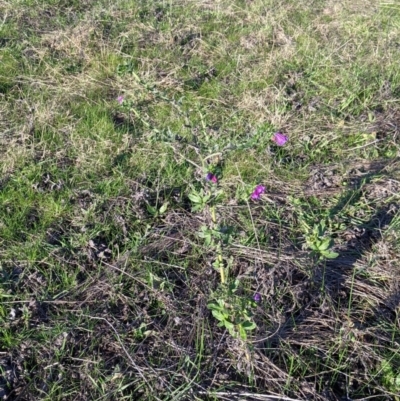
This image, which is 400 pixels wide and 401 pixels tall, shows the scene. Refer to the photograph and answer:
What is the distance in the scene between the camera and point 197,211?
2453mm

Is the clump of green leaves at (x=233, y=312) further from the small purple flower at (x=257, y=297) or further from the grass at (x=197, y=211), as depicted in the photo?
the small purple flower at (x=257, y=297)

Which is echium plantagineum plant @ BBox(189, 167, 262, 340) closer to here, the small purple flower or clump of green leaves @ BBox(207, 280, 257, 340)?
clump of green leaves @ BBox(207, 280, 257, 340)

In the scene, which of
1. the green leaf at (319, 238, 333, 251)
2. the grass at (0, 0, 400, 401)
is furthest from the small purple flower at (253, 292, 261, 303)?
the green leaf at (319, 238, 333, 251)

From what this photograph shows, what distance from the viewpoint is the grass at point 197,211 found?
1.86m

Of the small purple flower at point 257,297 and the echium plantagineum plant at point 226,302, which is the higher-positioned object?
the echium plantagineum plant at point 226,302

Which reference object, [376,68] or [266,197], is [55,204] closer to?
[266,197]

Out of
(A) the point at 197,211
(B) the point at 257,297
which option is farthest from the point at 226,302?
(A) the point at 197,211

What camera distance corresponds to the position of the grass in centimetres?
186

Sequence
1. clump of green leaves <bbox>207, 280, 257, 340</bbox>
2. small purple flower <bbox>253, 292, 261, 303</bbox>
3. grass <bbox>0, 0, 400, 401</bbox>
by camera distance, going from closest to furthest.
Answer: clump of green leaves <bbox>207, 280, 257, 340</bbox>
grass <bbox>0, 0, 400, 401</bbox>
small purple flower <bbox>253, 292, 261, 303</bbox>

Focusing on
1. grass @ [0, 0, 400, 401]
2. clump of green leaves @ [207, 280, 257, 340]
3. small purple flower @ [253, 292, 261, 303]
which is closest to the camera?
clump of green leaves @ [207, 280, 257, 340]

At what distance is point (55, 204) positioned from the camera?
250 centimetres

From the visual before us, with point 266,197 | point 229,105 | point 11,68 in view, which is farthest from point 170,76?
point 266,197

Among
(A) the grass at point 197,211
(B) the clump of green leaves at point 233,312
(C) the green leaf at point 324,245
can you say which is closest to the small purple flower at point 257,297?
(A) the grass at point 197,211

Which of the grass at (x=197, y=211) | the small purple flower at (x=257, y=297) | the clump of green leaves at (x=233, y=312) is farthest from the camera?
the small purple flower at (x=257, y=297)
